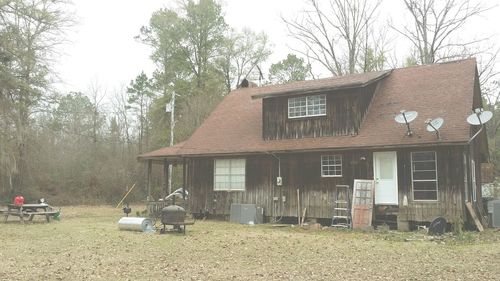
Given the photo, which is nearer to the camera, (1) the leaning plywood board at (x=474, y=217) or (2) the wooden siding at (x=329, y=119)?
(1) the leaning plywood board at (x=474, y=217)

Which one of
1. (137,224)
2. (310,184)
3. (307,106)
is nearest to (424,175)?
(310,184)

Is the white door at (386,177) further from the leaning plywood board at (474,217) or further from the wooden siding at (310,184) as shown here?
the leaning plywood board at (474,217)

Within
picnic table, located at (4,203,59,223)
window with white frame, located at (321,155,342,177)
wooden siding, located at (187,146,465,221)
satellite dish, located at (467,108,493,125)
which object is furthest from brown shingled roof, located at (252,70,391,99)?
picnic table, located at (4,203,59,223)

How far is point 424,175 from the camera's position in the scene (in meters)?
15.9

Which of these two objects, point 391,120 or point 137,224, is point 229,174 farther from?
point 391,120

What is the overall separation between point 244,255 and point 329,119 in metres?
8.94

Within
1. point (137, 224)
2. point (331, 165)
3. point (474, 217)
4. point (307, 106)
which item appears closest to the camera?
point (474, 217)

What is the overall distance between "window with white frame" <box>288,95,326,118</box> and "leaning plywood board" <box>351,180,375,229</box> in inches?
137

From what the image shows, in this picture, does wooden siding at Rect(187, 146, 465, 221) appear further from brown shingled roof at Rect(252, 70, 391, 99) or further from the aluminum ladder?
brown shingled roof at Rect(252, 70, 391, 99)

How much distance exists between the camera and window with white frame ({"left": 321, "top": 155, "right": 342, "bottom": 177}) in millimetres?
17562

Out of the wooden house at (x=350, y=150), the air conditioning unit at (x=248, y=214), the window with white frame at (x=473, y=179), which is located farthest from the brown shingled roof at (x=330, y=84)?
the window with white frame at (x=473, y=179)

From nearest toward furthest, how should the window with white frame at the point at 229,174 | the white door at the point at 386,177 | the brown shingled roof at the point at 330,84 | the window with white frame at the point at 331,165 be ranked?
the white door at the point at 386,177 < the window with white frame at the point at 331,165 < the brown shingled roof at the point at 330,84 < the window with white frame at the point at 229,174

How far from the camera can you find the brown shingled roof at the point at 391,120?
16.2 m

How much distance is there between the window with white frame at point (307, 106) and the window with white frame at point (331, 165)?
193 centimetres
